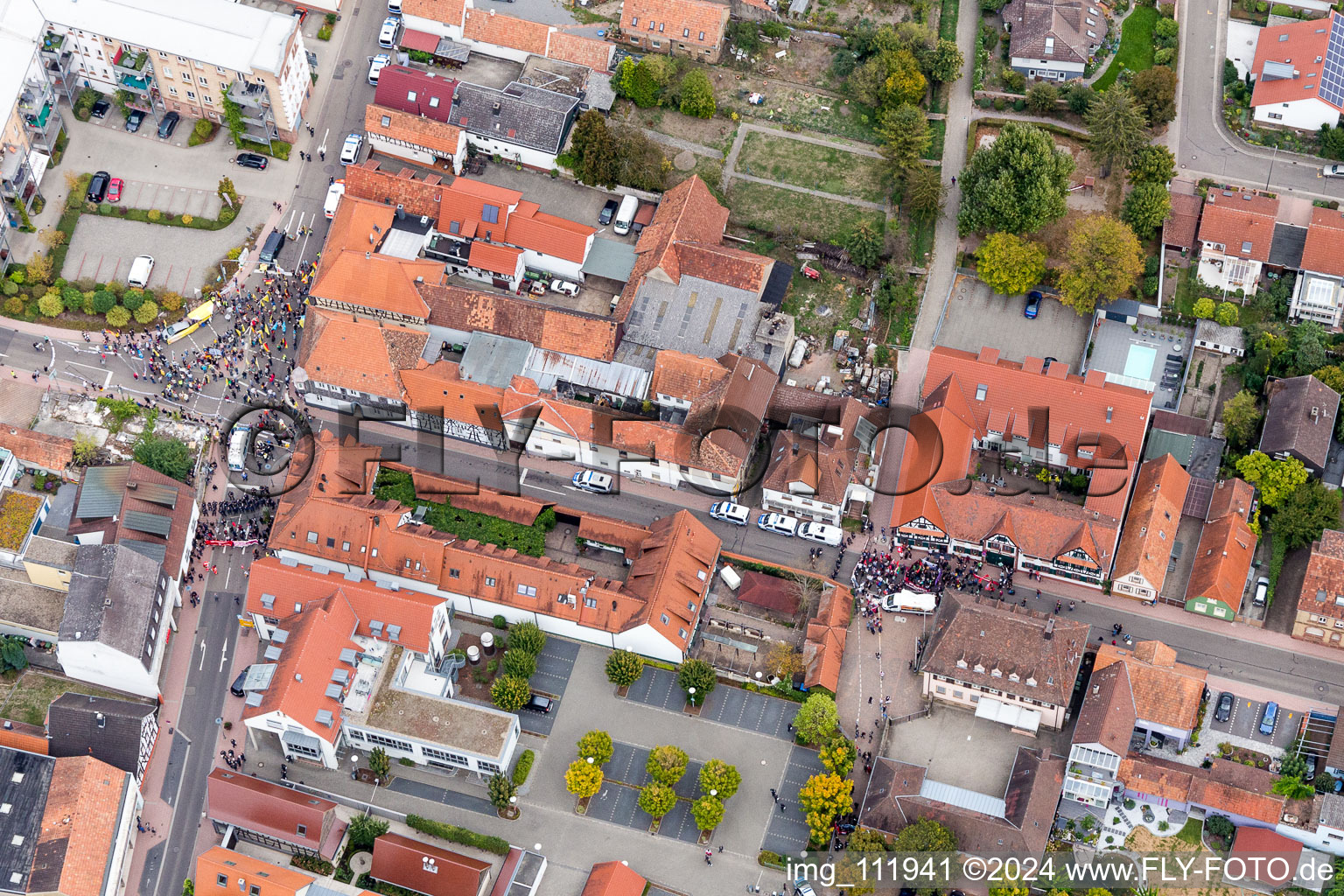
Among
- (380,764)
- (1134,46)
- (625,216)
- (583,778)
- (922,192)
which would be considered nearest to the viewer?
(583,778)

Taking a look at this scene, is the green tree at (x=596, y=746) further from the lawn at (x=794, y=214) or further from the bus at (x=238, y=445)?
the lawn at (x=794, y=214)

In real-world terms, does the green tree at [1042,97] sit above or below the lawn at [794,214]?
above

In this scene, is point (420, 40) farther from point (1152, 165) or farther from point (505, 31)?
point (1152, 165)

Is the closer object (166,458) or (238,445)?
(166,458)

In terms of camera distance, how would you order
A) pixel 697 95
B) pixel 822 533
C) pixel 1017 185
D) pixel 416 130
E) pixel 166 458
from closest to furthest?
pixel 822 533
pixel 166 458
pixel 1017 185
pixel 416 130
pixel 697 95

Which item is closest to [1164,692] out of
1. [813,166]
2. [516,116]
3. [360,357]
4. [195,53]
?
[813,166]

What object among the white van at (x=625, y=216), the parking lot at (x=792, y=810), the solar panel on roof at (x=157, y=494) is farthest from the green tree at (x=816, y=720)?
the solar panel on roof at (x=157, y=494)

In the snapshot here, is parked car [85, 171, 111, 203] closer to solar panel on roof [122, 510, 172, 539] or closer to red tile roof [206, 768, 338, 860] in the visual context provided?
solar panel on roof [122, 510, 172, 539]

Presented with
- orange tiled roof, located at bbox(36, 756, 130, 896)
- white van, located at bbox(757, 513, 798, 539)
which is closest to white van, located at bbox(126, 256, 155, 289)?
orange tiled roof, located at bbox(36, 756, 130, 896)
